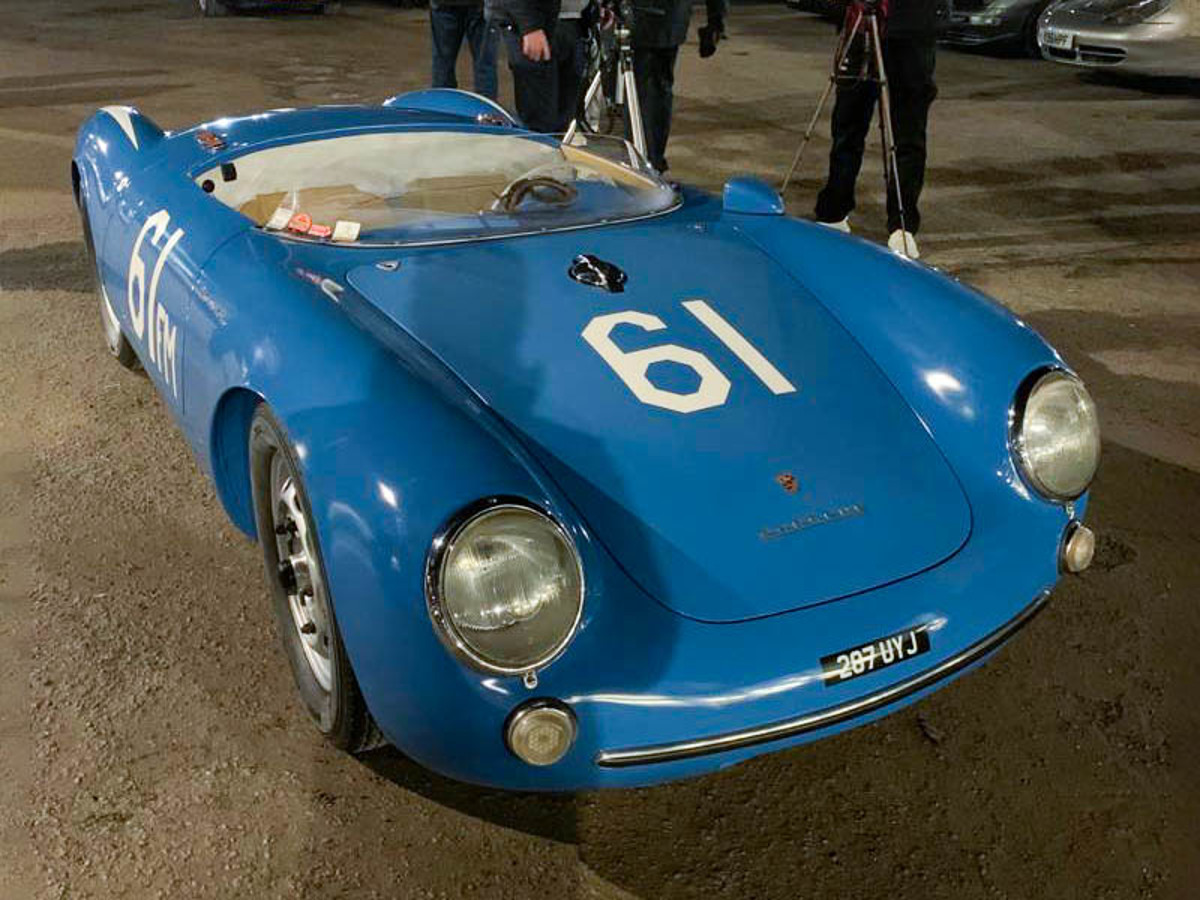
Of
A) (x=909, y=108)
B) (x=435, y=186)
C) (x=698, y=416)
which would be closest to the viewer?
(x=698, y=416)

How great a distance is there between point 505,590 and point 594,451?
0.41 metres

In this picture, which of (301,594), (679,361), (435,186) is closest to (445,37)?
(435,186)

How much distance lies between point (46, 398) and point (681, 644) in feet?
8.14

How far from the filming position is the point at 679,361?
82.7 inches

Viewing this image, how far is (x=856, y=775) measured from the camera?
80.0 inches

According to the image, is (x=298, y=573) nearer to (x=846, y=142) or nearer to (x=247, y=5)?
(x=846, y=142)

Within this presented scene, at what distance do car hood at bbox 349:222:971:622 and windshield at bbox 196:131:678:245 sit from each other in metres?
0.15

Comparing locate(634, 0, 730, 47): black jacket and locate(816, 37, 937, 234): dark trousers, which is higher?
locate(634, 0, 730, 47): black jacket

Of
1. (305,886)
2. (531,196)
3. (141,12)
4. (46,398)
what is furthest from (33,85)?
(305,886)

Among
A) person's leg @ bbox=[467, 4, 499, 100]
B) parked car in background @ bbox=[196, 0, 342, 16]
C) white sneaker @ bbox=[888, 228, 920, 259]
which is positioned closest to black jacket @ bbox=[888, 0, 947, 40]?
white sneaker @ bbox=[888, 228, 920, 259]

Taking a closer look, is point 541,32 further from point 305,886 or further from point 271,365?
point 305,886

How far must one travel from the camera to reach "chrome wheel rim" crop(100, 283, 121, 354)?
135 inches

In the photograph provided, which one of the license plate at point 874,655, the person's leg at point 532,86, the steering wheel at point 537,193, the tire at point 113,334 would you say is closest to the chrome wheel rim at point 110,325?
the tire at point 113,334

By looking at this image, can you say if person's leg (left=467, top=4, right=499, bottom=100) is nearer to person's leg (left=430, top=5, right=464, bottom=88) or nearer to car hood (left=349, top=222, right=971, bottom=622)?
person's leg (left=430, top=5, right=464, bottom=88)
